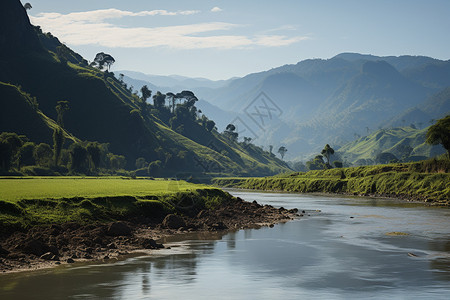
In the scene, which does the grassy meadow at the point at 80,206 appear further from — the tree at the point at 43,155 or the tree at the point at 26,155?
the tree at the point at 43,155

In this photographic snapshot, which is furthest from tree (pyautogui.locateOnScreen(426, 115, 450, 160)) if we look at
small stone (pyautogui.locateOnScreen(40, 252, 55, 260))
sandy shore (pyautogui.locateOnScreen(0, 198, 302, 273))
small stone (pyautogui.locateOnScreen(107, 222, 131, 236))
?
small stone (pyautogui.locateOnScreen(40, 252, 55, 260))

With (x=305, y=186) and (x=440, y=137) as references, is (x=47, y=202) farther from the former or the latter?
(x=305, y=186)

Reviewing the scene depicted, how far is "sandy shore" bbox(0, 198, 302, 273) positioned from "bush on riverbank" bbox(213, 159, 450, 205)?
68687 mm

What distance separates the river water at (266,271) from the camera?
2922 centimetres

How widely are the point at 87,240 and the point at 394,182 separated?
115925 millimetres

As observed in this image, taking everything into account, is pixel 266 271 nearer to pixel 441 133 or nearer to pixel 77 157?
pixel 441 133

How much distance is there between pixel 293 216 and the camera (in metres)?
79.2

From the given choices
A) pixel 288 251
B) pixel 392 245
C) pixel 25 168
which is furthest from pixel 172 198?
pixel 25 168

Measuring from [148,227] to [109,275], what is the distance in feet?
71.9

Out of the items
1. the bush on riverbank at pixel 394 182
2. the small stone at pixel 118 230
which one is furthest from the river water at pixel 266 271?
the bush on riverbank at pixel 394 182

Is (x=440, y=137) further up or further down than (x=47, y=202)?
further up

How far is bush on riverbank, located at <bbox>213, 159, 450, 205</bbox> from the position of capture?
119 meters

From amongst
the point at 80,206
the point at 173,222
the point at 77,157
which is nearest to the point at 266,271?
the point at 173,222

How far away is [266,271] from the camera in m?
36.1
